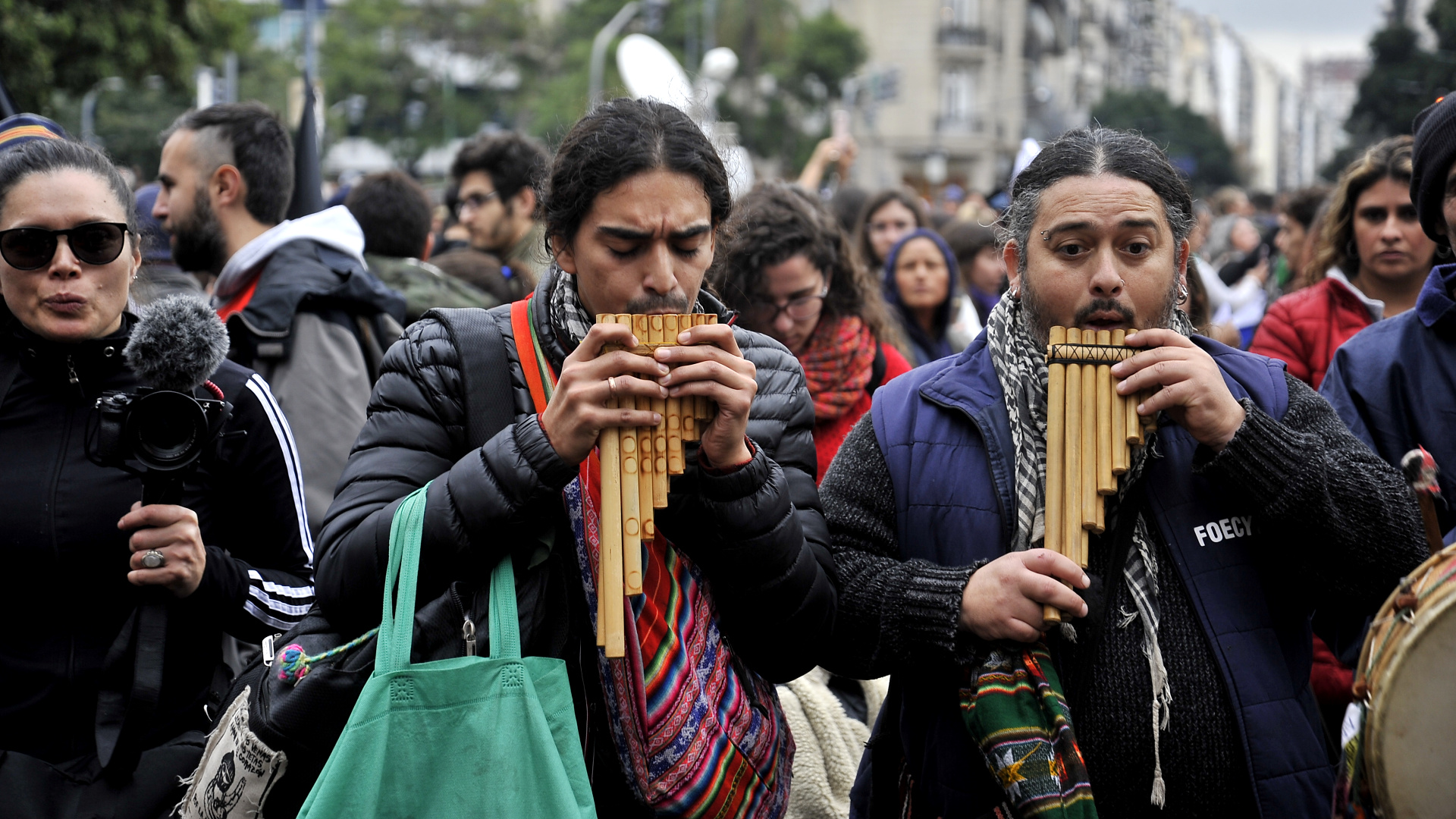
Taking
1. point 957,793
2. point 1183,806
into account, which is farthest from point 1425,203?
point 957,793

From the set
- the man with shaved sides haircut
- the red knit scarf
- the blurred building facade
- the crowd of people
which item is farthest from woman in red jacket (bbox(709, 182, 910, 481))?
the blurred building facade

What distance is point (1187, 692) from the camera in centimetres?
233

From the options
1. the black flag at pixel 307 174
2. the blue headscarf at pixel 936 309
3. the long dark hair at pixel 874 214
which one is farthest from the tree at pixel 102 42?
the blue headscarf at pixel 936 309

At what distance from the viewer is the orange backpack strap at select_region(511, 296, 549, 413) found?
2428 mm

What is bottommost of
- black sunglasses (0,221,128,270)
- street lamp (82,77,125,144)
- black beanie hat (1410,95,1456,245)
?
black sunglasses (0,221,128,270)

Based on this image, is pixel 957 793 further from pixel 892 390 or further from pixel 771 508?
pixel 892 390

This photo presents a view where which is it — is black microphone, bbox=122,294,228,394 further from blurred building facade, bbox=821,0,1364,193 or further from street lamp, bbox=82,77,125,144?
blurred building facade, bbox=821,0,1364,193

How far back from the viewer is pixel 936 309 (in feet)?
20.6

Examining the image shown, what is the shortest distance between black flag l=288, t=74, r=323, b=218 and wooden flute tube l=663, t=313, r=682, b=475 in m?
3.64

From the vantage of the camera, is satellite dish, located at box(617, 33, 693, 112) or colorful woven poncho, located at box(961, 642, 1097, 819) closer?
colorful woven poncho, located at box(961, 642, 1097, 819)

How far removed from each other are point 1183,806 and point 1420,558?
0.66 m

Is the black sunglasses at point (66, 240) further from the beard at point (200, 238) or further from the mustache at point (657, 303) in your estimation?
the beard at point (200, 238)

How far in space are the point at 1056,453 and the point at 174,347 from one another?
1.86 m

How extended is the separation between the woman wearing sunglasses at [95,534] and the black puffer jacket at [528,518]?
66cm
